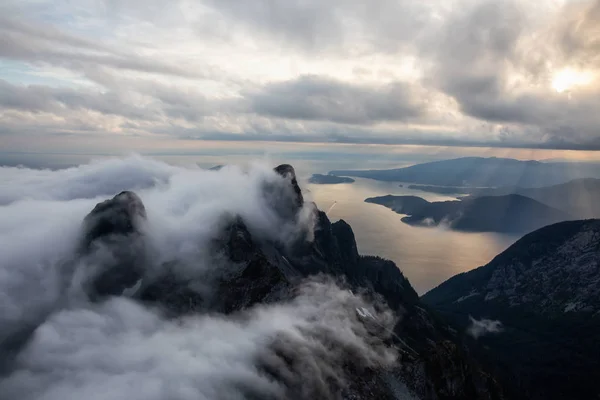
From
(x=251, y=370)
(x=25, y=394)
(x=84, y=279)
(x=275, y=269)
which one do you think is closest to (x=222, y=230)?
(x=275, y=269)

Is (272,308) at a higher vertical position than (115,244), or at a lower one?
lower

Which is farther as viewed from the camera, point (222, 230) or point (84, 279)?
point (222, 230)

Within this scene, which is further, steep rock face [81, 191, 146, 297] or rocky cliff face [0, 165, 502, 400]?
steep rock face [81, 191, 146, 297]

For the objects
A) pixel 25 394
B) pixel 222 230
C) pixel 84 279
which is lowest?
pixel 25 394

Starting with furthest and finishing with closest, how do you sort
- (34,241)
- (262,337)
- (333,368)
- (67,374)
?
(34,241) < (262,337) < (333,368) < (67,374)

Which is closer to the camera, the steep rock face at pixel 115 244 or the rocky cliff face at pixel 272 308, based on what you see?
the rocky cliff face at pixel 272 308

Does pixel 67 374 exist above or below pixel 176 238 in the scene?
below

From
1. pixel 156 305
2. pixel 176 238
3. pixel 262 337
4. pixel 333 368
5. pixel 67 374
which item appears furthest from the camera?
pixel 176 238

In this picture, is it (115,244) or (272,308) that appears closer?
(272,308)

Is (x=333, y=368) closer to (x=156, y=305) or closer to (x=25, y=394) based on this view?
(x=156, y=305)
